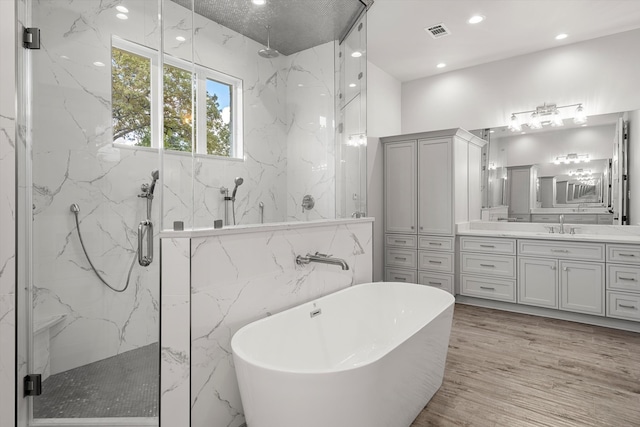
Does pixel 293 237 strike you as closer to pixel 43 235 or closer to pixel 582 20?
pixel 43 235

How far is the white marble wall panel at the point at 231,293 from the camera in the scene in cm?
160

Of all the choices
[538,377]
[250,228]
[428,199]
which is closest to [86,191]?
[250,228]

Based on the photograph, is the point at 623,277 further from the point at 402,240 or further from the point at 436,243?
the point at 402,240

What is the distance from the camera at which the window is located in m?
1.76

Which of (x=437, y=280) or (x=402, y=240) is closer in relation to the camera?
(x=437, y=280)

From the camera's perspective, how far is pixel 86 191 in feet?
6.25

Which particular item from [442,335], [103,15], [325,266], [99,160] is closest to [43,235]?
[99,160]

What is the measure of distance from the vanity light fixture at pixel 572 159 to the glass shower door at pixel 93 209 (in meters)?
4.16

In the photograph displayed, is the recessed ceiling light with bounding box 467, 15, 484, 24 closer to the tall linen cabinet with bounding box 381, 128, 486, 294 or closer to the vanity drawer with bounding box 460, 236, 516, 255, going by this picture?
the tall linen cabinet with bounding box 381, 128, 486, 294

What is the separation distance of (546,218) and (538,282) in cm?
84

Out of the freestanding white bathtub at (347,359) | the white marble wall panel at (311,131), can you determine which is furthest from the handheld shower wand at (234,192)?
the freestanding white bathtub at (347,359)

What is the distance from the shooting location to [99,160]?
6.32 ft

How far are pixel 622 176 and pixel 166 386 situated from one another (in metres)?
4.47

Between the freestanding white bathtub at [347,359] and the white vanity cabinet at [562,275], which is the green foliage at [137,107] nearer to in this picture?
the freestanding white bathtub at [347,359]
